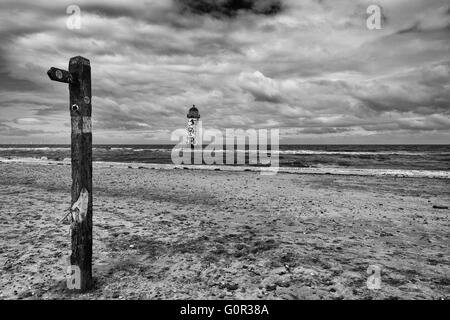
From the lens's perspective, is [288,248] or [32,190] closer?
[288,248]

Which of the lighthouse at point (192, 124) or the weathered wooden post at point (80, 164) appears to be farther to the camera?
the lighthouse at point (192, 124)

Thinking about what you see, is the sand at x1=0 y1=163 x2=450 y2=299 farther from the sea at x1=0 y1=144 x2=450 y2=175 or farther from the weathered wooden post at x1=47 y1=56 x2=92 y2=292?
the sea at x1=0 y1=144 x2=450 y2=175

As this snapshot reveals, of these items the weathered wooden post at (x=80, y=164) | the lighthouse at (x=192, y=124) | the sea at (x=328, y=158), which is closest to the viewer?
the weathered wooden post at (x=80, y=164)

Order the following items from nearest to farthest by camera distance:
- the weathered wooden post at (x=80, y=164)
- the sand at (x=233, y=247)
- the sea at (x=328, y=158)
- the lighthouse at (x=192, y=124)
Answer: the weathered wooden post at (x=80, y=164), the sand at (x=233, y=247), the sea at (x=328, y=158), the lighthouse at (x=192, y=124)

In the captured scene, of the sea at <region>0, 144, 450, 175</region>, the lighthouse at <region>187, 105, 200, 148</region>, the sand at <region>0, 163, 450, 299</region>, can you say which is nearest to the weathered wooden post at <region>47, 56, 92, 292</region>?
the sand at <region>0, 163, 450, 299</region>

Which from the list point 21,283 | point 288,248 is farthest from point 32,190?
point 288,248

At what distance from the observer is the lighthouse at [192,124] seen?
5994 centimetres

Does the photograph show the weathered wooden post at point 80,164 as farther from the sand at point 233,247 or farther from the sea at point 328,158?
the sea at point 328,158

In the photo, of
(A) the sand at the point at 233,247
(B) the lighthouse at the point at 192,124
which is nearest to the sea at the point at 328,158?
(B) the lighthouse at the point at 192,124

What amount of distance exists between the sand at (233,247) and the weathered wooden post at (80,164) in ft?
1.92

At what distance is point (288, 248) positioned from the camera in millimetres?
7121

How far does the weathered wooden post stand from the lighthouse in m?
55.7
